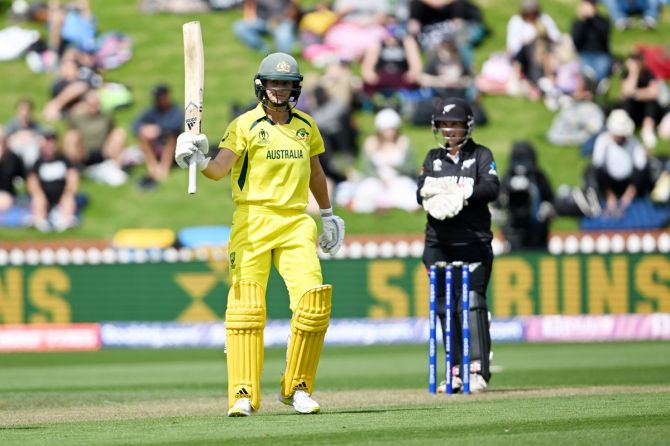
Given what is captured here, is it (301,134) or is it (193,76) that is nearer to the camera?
(193,76)

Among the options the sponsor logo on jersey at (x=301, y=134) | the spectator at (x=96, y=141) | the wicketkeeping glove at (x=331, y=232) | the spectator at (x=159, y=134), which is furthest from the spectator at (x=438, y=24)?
the sponsor logo on jersey at (x=301, y=134)

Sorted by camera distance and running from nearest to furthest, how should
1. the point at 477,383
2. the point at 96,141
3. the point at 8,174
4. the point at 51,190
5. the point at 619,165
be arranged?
1. the point at 477,383
2. the point at 619,165
3. the point at 51,190
4. the point at 8,174
5. the point at 96,141

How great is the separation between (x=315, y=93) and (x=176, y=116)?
2.03 metres

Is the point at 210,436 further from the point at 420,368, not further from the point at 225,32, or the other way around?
the point at 225,32

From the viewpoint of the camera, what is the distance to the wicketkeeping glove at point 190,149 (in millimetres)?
7441

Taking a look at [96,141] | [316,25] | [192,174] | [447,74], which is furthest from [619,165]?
[192,174]

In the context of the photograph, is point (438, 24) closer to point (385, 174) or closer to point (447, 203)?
point (385, 174)

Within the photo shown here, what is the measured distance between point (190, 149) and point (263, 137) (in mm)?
554

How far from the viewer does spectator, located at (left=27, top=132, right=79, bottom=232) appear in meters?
19.0

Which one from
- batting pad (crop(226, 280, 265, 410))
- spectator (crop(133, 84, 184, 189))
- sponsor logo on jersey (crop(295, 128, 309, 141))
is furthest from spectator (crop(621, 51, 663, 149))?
batting pad (crop(226, 280, 265, 410))

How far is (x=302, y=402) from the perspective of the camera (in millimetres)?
7930

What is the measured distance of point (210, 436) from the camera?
665cm

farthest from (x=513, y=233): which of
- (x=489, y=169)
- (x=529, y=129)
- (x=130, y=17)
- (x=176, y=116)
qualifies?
(x=130, y=17)

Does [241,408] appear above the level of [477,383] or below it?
above
